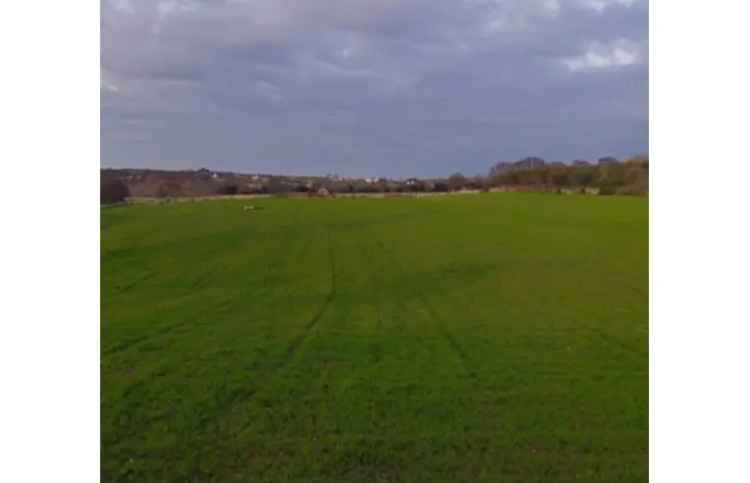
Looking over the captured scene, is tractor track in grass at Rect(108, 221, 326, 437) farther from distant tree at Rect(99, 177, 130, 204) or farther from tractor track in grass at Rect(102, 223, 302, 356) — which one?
distant tree at Rect(99, 177, 130, 204)

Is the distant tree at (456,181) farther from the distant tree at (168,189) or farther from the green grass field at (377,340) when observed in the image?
the distant tree at (168,189)

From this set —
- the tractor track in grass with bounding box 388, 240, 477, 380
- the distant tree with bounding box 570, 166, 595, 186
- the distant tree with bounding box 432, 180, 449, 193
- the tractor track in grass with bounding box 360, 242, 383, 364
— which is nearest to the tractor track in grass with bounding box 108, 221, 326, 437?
the tractor track in grass with bounding box 360, 242, 383, 364

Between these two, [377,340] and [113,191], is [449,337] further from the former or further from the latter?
[113,191]

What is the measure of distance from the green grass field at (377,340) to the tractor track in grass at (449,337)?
2 cm

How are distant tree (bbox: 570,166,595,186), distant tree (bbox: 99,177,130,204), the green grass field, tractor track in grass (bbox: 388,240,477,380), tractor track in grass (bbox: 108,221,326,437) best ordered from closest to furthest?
the green grass field, tractor track in grass (bbox: 108,221,326,437), tractor track in grass (bbox: 388,240,477,380), distant tree (bbox: 99,177,130,204), distant tree (bbox: 570,166,595,186)

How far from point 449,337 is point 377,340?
62 centimetres

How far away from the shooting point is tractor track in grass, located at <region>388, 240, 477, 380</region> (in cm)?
484

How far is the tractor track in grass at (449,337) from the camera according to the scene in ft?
15.9

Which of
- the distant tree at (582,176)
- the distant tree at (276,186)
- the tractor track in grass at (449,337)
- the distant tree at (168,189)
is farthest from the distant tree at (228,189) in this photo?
the distant tree at (582,176)

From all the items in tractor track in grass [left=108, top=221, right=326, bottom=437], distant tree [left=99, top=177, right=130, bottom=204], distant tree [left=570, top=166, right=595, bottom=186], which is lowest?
tractor track in grass [left=108, top=221, right=326, bottom=437]

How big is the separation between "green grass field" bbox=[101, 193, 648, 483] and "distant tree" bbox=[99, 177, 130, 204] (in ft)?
0.85
